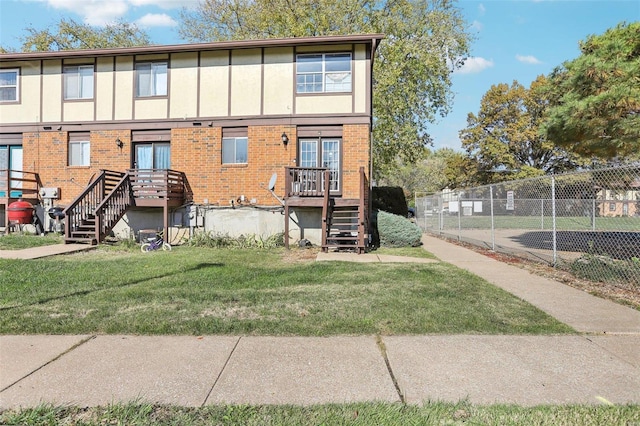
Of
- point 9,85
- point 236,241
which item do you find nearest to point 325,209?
point 236,241

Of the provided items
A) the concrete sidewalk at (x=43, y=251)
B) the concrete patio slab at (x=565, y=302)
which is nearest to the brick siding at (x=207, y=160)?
the concrete sidewalk at (x=43, y=251)

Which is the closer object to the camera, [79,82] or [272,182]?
[272,182]

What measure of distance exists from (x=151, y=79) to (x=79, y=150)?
3.74m

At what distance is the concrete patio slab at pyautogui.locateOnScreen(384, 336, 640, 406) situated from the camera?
2.80 meters

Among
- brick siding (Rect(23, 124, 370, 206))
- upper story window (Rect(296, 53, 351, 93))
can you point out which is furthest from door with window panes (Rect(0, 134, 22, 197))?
upper story window (Rect(296, 53, 351, 93))

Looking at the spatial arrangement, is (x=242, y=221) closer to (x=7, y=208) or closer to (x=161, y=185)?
(x=161, y=185)

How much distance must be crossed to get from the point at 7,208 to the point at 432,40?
22.7 meters

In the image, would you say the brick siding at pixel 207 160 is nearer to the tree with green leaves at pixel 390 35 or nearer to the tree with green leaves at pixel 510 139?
the tree with green leaves at pixel 390 35

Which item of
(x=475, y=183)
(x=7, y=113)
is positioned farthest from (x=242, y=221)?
(x=475, y=183)

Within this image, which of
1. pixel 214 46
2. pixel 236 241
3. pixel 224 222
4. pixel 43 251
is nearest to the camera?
pixel 43 251

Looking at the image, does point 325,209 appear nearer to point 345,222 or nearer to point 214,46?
point 345,222

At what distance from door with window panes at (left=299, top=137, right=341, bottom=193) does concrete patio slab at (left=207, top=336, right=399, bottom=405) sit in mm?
9152

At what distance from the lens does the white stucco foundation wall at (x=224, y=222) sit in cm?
1254

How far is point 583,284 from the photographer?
6.56 m
